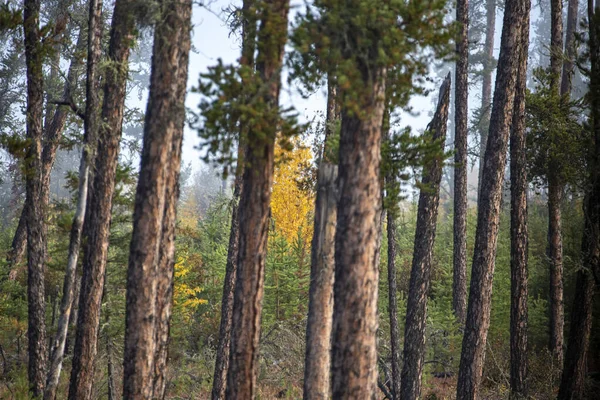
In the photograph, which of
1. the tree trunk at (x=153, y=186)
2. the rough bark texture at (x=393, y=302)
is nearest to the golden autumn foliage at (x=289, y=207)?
the rough bark texture at (x=393, y=302)

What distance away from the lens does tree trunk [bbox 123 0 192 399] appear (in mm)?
7660

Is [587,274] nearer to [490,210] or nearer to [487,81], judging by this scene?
[490,210]

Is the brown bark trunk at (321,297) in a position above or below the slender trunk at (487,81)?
below

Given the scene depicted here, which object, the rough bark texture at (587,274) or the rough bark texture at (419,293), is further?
the rough bark texture at (419,293)

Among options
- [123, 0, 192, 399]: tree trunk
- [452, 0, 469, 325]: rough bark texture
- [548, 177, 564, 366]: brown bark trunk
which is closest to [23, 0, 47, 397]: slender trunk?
[123, 0, 192, 399]: tree trunk

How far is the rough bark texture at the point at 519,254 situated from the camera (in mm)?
12323

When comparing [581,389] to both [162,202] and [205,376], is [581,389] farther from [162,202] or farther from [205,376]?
[205,376]

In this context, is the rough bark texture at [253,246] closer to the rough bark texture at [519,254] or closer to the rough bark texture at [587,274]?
the rough bark texture at [587,274]

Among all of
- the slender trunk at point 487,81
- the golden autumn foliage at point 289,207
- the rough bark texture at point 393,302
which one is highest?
the slender trunk at point 487,81

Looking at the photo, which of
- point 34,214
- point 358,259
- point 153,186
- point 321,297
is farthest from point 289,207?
point 358,259

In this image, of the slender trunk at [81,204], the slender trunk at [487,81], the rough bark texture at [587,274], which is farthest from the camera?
the slender trunk at [487,81]

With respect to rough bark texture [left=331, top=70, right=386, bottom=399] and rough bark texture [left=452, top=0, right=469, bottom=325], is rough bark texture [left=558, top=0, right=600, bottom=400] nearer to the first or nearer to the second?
rough bark texture [left=331, top=70, right=386, bottom=399]

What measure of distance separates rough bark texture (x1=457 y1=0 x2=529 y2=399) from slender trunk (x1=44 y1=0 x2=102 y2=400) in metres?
7.92

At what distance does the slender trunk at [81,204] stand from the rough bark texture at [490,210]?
792 cm
